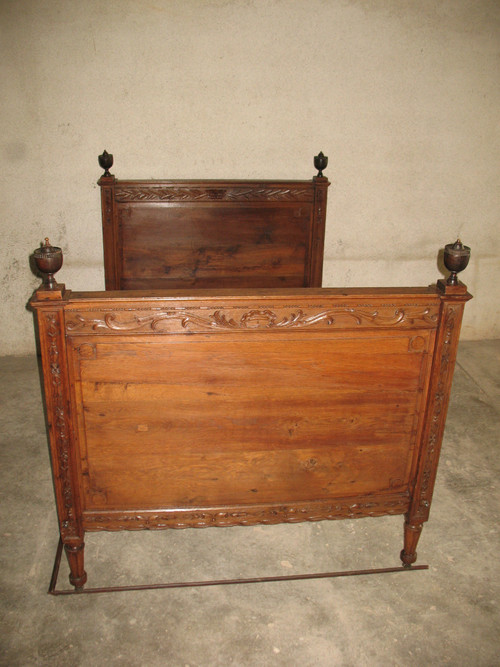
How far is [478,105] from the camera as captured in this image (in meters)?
3.78

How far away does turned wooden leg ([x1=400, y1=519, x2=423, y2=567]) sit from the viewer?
6.56ft

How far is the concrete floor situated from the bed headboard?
127 cm

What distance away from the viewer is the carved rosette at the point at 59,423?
1616mm

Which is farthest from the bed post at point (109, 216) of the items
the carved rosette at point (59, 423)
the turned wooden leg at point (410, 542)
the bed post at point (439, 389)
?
the turned wooden leg at point (410, 542)

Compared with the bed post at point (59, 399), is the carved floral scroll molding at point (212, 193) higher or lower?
higher

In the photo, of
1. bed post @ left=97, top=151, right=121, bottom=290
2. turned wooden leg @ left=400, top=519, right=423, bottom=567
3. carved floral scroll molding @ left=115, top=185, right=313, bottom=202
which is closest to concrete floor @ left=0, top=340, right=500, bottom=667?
turned wooden leg @ left=400, top=519, right=423, bottom=567

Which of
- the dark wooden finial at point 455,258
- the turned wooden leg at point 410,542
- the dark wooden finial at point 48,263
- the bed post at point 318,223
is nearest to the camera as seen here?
the dark wooden finial at point 48,263

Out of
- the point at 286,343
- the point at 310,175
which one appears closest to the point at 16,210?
the point at 310,175

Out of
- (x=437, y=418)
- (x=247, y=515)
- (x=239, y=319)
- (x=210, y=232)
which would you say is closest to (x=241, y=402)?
(x=239, y=319)

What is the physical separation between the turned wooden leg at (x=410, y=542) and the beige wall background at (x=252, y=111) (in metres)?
2.25

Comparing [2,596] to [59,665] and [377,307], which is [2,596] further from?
[377,307]

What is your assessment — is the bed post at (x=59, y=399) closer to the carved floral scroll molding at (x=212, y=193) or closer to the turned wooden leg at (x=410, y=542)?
the turned wooden leg at (x=410, y=542)

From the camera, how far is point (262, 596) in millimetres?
1929

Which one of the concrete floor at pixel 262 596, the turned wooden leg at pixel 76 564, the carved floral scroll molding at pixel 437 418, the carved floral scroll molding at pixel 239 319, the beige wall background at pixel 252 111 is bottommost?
the concrete floor at pixel 262 596
